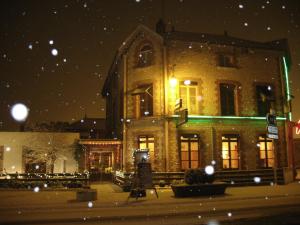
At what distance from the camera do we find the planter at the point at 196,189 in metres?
15.2

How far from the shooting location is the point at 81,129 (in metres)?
46.1

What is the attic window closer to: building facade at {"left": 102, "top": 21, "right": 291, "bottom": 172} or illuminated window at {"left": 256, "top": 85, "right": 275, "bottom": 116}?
building facade at {"left": 102, "top": 21, "right": 291, "bottom": 172}

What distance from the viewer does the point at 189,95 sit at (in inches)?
920

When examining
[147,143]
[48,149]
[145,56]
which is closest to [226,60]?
[145,56]

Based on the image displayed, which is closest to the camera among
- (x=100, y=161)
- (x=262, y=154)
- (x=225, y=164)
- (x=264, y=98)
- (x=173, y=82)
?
(x=173, y=82)

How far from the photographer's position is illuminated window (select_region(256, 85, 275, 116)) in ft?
81.4

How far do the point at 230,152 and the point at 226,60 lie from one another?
6.40 meters

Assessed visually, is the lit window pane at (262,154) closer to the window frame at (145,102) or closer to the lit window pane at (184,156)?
the lit window pane at (184,156)

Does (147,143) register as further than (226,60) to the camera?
No

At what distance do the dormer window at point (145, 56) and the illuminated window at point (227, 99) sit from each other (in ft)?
17.3

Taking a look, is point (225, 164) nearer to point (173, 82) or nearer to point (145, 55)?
point (173, 82)

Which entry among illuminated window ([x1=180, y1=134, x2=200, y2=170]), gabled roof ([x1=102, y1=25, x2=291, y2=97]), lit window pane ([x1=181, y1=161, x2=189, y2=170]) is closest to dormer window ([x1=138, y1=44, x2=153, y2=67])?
gabled roof ([x1=102, y1=25, x2=291, y2=97])

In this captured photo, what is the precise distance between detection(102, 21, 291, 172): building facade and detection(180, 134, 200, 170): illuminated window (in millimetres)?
65

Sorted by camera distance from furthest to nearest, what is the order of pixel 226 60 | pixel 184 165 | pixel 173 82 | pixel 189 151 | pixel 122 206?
pixel 226 60, pixel 189 151, pixel 184 165, pixel 173 82, pixel 122 206
